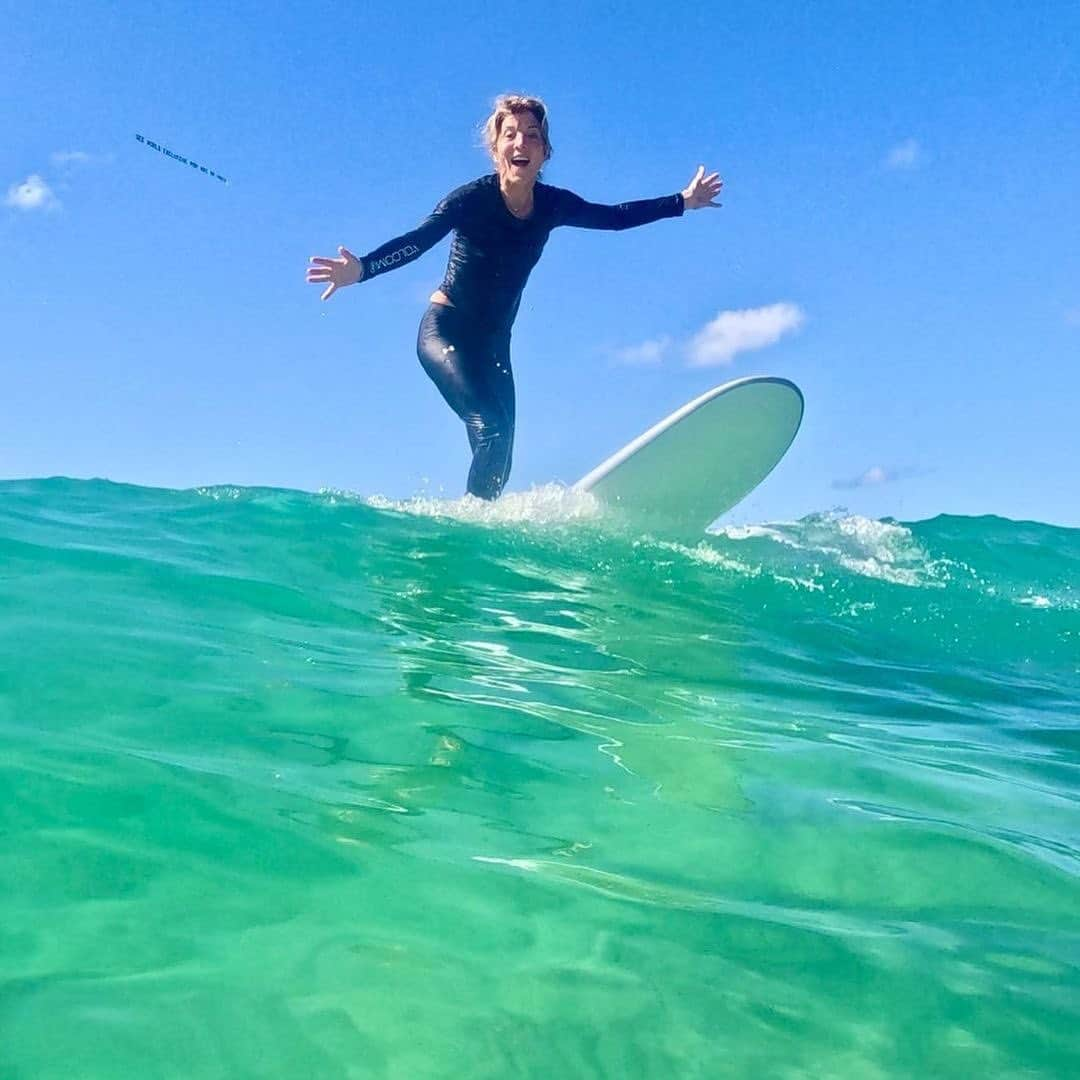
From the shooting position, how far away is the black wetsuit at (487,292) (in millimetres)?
6703

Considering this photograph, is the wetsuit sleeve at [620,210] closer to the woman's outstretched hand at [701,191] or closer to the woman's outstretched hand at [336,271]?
the woman's outstretched hand at [701,191]

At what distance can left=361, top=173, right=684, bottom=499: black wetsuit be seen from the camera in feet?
22.0

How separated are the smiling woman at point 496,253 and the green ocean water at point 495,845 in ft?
7.19

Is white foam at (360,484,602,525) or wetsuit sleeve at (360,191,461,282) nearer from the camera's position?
wetsuit sleeve at (360,191,461,282)

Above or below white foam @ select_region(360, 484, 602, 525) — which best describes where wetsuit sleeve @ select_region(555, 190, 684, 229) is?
above

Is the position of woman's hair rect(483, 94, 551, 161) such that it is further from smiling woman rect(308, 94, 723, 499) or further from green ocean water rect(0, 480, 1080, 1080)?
green ocean water rect(0, 480, 1080, 1080)

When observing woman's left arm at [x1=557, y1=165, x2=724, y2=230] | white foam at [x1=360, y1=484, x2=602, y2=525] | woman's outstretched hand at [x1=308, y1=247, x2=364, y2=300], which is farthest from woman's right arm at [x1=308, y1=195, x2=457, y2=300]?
white foam at [x1=360, y1=484, x2=602, y2=525]

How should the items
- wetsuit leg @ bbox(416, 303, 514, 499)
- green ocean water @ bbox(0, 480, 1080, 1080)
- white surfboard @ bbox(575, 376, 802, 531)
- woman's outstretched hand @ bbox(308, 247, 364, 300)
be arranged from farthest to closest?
white surfboard @ bbox(575, 376, 802, 531) < wetsuit leg @ bbox(416, 303, 514, 499) < woman's outstretched hand @ bbox(308, 247, 364, 300) < green ocean water @ bbox(0, 480, 1080, 1080)

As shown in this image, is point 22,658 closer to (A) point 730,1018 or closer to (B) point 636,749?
(B) point 636,749

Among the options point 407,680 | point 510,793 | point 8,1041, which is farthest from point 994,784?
point 8,1041

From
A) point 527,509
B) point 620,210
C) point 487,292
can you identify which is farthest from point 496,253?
point 527,509

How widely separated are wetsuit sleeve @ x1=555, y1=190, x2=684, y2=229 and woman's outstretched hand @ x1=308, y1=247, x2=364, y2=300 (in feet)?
5.08

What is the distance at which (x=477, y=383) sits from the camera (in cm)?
680

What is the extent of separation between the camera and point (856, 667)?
4.81 meters
